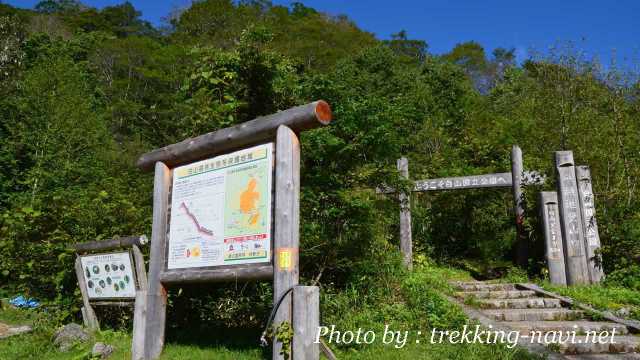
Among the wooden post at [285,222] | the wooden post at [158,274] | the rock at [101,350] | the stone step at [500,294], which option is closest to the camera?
the wooden post at [285,222]

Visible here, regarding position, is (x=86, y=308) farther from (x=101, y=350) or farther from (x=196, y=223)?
(x=196, y=223)

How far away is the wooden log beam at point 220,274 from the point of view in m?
4.78

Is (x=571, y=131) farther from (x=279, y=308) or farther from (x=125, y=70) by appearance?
(x=125, y=70)

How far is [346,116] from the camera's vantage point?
709cm

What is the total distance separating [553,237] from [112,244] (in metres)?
7.56

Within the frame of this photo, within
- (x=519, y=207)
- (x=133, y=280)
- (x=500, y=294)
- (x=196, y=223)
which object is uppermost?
(x=519, y=207)

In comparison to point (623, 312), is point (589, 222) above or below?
above

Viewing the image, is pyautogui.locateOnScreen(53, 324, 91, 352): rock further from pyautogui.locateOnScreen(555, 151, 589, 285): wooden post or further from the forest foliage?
pyautogui.locateOnScreen(555, 151, 589, 285): wooden post

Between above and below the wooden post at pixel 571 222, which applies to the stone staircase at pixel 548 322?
below

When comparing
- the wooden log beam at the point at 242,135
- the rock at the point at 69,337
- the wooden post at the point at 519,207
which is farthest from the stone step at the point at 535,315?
the rock at the point at 69,337

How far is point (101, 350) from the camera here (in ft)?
20.5

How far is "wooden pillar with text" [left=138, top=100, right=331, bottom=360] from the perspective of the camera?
4680 millimetres

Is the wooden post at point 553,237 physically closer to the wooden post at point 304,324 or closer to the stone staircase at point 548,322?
the stone staircase at point 548,322

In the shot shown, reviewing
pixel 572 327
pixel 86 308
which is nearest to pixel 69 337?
pixel 86 308
